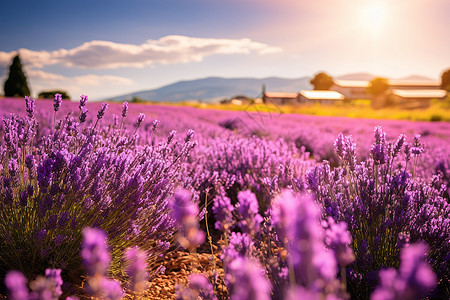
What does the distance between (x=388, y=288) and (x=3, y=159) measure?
2.23 m

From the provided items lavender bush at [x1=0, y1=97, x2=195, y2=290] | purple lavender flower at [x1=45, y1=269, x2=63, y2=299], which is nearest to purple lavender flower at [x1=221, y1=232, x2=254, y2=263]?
purple lavender flower at [x1=45, y1=269, x2=63, y2=299]

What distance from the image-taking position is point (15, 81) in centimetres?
3466

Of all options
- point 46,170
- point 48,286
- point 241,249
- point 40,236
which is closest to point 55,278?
point 48,286

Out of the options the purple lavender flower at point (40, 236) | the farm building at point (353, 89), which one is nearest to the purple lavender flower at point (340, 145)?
the purple lavender flower at point (40, 236)

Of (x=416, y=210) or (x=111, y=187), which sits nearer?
(x=111, y=187)

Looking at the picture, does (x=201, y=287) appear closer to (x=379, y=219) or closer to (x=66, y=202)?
(x=66, y=202)

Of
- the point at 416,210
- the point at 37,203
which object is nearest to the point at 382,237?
the point at 416,210

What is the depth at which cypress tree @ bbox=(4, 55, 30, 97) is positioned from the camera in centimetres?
3443

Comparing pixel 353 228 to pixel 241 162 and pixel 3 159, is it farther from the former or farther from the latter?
pixel 3 159

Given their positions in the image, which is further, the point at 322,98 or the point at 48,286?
the point at 322,98

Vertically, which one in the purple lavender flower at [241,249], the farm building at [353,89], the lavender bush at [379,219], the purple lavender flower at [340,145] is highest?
the farm building at [353,89]

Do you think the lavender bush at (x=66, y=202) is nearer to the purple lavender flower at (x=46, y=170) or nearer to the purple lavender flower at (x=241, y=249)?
the purple lavender flower at (x=46, y=170)

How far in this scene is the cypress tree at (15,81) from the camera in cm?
3443

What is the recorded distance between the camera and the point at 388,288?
638 mm
